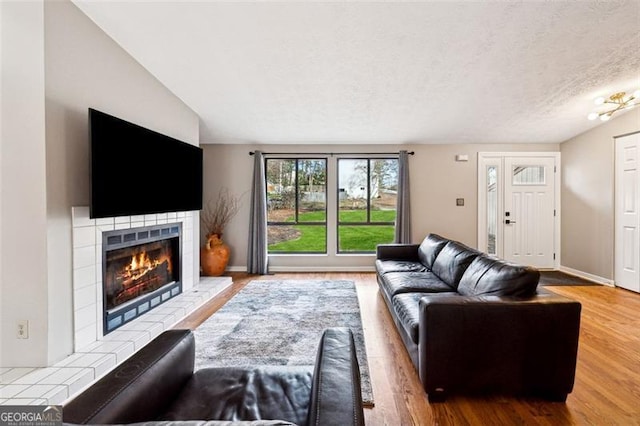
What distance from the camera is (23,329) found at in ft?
6.87

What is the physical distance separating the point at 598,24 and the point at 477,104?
1.38m

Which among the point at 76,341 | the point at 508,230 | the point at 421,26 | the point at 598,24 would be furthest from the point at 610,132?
the point at 76,341

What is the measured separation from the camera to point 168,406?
1196 mm

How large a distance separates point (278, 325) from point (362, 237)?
2999 mm

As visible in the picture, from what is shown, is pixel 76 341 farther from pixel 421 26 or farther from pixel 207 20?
pixel 421 26

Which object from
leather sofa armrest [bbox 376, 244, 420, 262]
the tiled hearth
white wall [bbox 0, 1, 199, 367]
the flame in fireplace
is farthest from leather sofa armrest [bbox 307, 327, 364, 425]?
leather sofa armrest [bbox 376, 244, 420, 262]

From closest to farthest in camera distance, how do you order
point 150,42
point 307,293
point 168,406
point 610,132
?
point 168,406
point 150,42
point 307,293
point 610,132

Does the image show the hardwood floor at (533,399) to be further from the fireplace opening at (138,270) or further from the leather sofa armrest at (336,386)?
the leather sofa armrest at (336,386)

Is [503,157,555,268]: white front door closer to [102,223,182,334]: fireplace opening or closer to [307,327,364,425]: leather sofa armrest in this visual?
[307,327,364,425]: leather sofa armrest

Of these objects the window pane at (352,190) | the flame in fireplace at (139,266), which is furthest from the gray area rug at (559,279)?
the flame in fireplace at (139,266)

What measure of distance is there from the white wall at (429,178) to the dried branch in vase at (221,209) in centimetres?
11

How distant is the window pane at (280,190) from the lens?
551 cm

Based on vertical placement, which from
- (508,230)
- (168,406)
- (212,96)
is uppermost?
(212,96)

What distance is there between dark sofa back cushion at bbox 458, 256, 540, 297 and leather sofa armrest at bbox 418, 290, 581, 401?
0.15m
